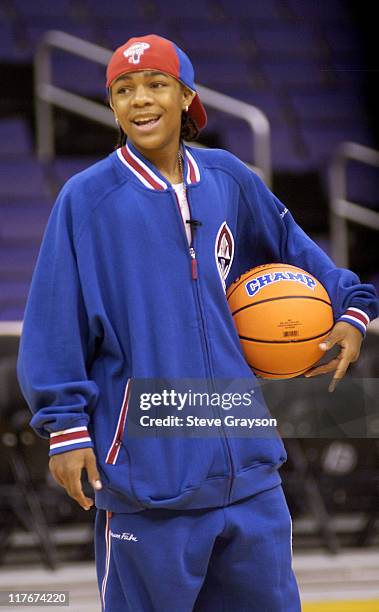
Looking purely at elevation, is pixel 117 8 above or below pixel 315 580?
above

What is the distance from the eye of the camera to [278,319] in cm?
223

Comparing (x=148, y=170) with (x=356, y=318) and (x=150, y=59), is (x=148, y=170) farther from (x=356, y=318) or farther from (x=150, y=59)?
(x=356, y=318)

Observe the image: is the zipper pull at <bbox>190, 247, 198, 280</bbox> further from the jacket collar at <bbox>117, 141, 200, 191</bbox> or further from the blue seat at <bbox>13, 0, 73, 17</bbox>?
the blue seat at <bbox>13, 0, 73, 17</bbox>

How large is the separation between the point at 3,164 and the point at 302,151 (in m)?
1.11

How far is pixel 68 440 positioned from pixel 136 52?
80 cm

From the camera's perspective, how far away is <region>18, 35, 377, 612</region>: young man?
6.70ft

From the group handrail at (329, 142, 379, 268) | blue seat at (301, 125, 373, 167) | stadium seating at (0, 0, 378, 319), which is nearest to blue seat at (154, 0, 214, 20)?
stadium seating at (0, 0, 378, 319)

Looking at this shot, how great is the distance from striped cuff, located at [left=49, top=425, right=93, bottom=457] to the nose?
2.20 feet

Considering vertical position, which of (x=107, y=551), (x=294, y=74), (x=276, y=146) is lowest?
(x=107, y=551)

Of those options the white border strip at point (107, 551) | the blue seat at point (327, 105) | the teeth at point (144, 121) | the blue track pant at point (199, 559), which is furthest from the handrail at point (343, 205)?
the white border strip at point (107, 551)

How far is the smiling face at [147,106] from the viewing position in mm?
2152

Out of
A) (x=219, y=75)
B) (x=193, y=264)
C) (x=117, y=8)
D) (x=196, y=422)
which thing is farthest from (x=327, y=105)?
(x=196, y=422)

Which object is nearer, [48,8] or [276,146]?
[48,8]

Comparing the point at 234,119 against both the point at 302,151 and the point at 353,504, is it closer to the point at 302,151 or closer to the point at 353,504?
the point at 302,151
